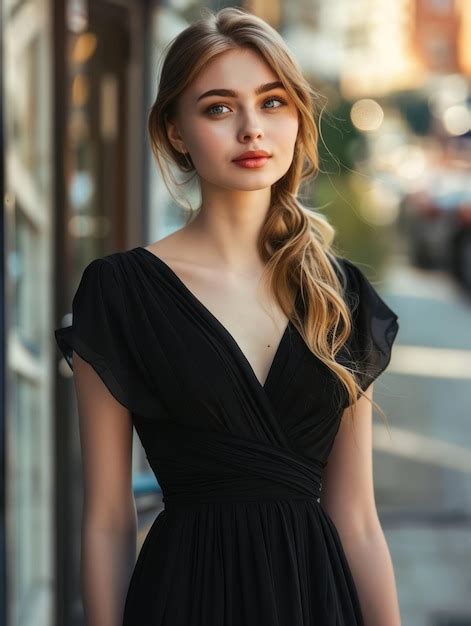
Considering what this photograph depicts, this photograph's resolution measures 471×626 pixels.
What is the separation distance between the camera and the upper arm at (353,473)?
6.23ft

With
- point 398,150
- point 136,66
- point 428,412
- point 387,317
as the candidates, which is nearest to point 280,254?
point 387,317

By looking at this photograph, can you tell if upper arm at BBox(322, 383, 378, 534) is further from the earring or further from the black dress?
the earring

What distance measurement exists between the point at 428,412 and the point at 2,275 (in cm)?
593

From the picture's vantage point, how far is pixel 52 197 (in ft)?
13.0

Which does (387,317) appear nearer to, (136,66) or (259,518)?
(259,518)

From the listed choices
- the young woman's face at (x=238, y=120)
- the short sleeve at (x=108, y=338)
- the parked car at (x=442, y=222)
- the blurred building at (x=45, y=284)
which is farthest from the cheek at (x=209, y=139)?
the parked car at (x=442, y=222)

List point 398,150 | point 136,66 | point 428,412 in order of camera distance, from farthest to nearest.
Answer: point 398,150 → point 428,412 → point 136,66

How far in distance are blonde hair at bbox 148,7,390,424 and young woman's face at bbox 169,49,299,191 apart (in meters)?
0.02

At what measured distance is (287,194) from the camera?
2012 mm

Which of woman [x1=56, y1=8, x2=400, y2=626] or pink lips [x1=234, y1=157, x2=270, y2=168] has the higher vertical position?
pink lips [x1=234, y1=157, x2=270, y2=168]

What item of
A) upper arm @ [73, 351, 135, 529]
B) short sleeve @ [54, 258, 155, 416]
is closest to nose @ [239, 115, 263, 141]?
short sleeve @ [54, 258, 155, 416]

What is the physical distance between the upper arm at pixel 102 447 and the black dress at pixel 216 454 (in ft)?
0.12

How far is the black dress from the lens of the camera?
68.4 inches

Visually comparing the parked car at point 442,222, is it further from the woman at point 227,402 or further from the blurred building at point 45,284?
the woman at point 227,402
